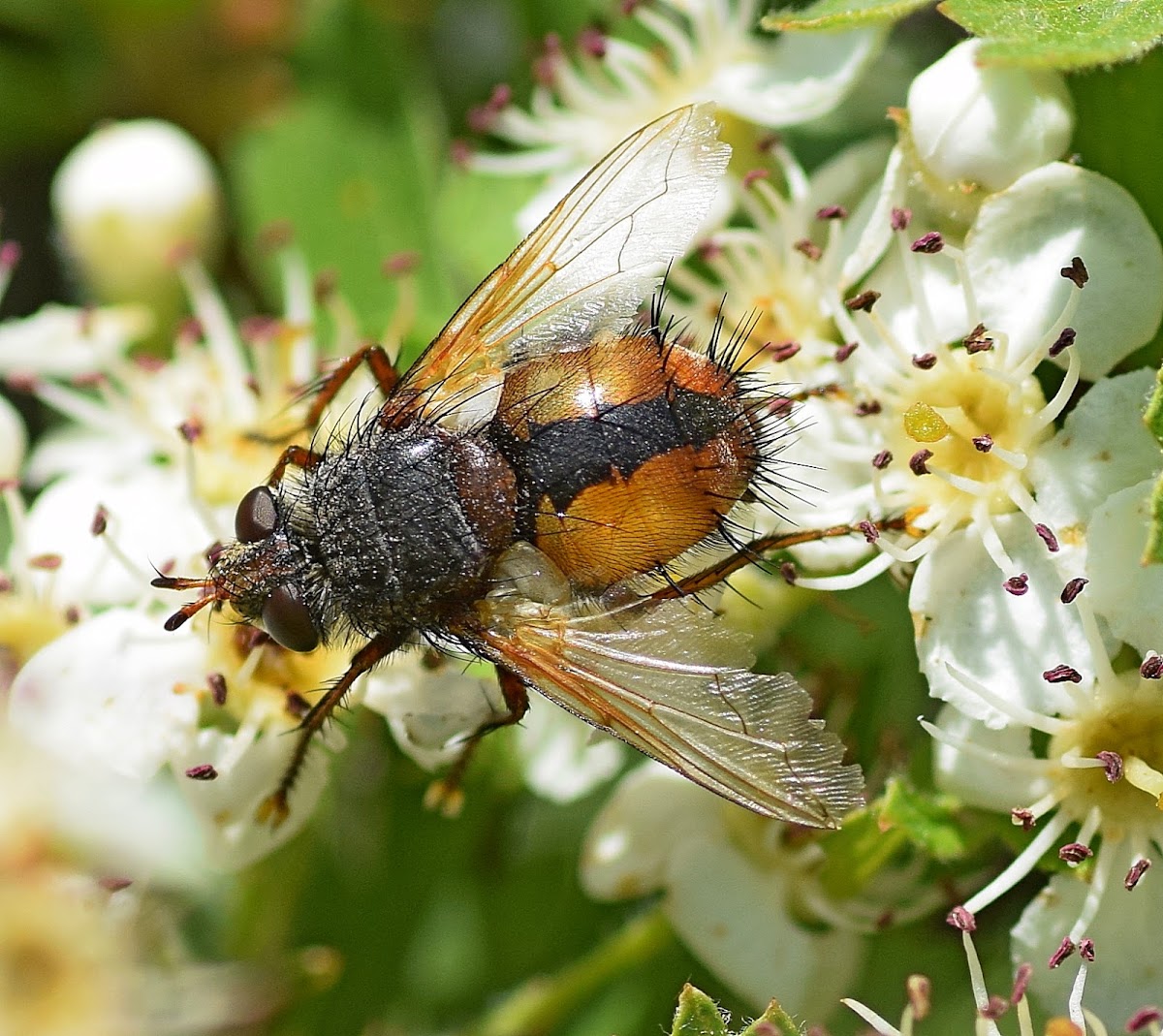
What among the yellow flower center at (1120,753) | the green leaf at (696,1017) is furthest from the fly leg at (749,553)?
the green leaf at (696,1017)

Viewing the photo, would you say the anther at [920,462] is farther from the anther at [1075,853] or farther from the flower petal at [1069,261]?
the anther at [1075,853]

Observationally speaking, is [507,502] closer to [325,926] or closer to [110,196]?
[325,926]

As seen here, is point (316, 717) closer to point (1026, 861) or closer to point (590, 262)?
point (590, 262)

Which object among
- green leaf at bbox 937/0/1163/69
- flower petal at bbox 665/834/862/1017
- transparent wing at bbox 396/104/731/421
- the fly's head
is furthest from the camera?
flower petal at bbox 665/834/862/1017

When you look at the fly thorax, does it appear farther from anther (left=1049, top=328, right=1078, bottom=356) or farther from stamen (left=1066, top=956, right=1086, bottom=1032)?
stamen (left=1066, top=956, right=1086, bottom=1032)

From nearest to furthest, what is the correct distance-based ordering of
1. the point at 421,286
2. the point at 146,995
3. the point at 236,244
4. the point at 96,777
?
1. the point at 96,777
2. the point at 146,995
3. the point at 421,286
4. the point at 236,244

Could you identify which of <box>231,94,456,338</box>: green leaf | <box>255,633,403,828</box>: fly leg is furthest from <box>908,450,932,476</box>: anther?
<box>231,94,456,338</box>: green leaf

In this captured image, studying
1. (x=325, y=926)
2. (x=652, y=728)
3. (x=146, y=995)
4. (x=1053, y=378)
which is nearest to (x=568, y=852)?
(x=325, y=926)
